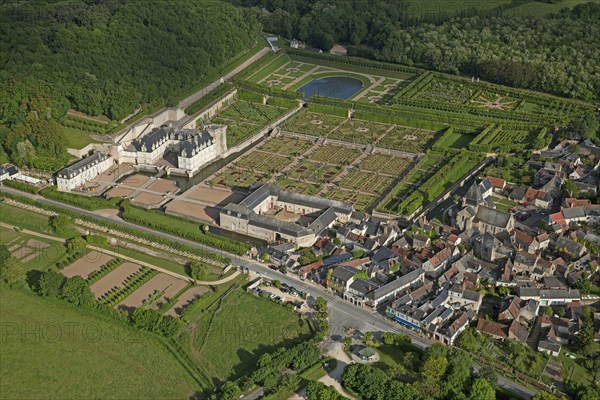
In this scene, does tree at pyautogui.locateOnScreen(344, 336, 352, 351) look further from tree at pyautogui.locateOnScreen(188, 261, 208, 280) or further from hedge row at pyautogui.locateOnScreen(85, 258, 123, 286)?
hedge row at pyautogui.locateOnScreen(85, 258, 123, 286)

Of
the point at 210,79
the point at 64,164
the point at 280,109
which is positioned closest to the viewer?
the point at 64,164

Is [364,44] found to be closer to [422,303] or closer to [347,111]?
[347,111]

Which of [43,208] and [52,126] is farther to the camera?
[52,126]

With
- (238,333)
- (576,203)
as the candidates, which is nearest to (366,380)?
(238,333)

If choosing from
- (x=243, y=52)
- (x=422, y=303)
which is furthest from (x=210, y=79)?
(x=422, y=303)

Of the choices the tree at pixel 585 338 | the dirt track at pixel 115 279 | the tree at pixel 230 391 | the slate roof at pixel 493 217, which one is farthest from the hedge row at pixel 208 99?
the tree at pixel 585 338

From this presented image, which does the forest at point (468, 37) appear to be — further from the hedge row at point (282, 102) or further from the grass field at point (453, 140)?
the hedge row at point (282, 102)

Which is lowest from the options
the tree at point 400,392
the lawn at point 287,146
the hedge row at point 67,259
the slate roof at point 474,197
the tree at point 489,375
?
the hedge row at point 67,259
